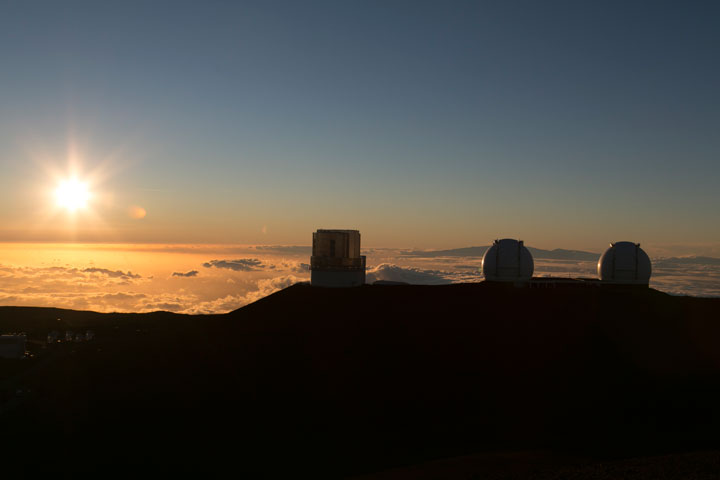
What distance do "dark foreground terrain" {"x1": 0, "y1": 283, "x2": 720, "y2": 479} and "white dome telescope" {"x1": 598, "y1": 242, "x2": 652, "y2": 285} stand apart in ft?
5.23

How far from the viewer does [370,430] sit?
1831cm

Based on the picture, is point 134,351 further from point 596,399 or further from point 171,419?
point 596,399

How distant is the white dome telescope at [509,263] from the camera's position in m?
31.5

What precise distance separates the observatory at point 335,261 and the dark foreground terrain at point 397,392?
1320mm

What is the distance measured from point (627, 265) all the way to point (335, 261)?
18.3 m

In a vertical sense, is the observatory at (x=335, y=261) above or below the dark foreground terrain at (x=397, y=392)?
above

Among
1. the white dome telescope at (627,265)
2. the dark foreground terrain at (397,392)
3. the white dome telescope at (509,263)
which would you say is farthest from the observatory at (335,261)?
the white dome telescope at (627,265)

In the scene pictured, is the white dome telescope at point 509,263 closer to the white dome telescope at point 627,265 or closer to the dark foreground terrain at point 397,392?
the dark foreground terrain at point 397,392

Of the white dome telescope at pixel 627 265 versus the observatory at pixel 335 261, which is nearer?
the observatory at pixel 335 261

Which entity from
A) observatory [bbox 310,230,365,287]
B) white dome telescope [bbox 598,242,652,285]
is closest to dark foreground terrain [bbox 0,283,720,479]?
observatory [bbox 310,230,365,287]

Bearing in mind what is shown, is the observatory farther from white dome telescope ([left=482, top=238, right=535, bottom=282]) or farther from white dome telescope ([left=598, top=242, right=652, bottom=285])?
white dome telescope ([left=598, top=242, right=652, bottom=285])

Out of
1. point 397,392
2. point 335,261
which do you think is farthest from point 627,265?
point 397,392

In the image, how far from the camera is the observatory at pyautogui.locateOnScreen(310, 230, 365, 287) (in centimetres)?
3197

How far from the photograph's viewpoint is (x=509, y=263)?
31.5 meters
